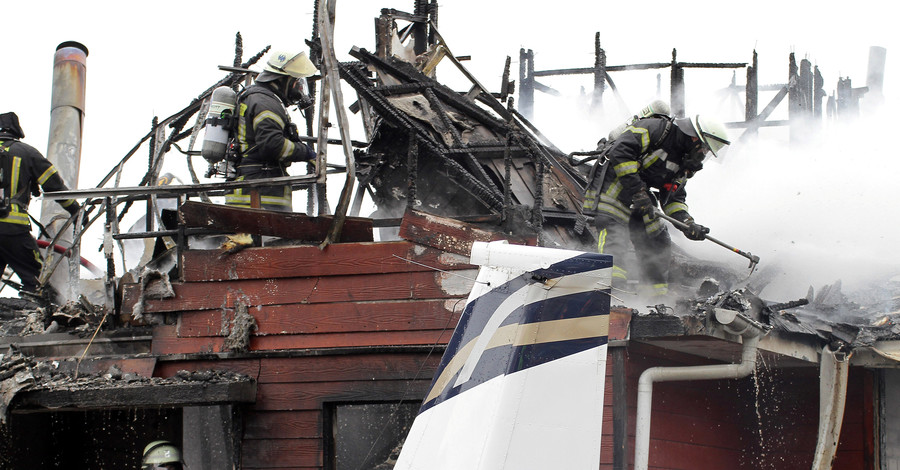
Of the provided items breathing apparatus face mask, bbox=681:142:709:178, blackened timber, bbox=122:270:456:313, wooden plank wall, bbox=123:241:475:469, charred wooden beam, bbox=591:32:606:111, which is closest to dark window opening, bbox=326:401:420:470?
wooden plank wall, bbox=123:241:475:469

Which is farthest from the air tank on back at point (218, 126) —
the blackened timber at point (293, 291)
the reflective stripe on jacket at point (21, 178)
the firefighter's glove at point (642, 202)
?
the firefighter's glove at point (642, 202)

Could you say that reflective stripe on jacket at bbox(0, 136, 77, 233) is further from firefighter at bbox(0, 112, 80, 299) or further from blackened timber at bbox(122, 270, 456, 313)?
blackened timber at bbox(122, 270, 456, 313)

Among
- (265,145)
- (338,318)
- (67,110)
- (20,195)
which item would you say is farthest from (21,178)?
(67,110)

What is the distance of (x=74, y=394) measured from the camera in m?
6.18

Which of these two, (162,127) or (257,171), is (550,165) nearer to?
(257,171)

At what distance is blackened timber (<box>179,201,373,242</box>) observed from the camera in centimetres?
679

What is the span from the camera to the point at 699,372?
6262 millimetres

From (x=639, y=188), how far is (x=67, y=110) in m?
10.1

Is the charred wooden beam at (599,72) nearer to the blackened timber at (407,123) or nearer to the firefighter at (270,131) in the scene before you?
the blackened timber at (407,123)

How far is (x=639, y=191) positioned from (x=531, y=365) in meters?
3.82

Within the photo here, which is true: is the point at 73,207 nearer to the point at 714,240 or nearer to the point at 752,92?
the point at 714,240

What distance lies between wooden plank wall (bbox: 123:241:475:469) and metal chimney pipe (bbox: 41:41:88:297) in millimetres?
8042

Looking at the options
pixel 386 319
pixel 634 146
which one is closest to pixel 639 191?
pixel 634 146

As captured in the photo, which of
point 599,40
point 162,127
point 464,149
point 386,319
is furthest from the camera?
point 599,40
